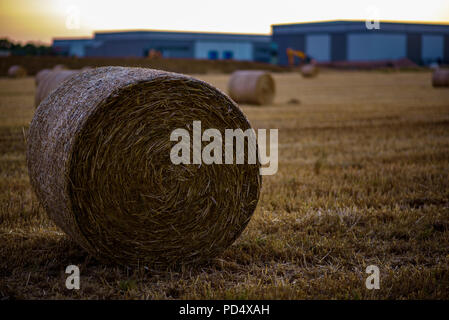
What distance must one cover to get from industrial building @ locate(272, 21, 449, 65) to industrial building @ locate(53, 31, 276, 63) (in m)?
6.70

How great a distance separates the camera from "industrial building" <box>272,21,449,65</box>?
5984 centimetres

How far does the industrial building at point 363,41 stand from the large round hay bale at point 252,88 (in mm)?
45933

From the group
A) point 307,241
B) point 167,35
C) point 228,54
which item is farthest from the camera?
point 228,54

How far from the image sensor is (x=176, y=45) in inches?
2697

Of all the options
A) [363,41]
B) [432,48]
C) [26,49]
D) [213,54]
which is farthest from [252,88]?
[213,54]

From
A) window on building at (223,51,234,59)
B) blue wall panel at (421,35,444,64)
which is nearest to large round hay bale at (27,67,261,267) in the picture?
blue wall panel at (421,35,444,64)

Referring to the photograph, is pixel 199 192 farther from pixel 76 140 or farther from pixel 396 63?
pixel 396 63

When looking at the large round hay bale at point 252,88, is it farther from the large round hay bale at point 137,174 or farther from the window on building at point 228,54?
the window on building at point 228,54

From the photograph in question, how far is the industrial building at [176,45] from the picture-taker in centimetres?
6744

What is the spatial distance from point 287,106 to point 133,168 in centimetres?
1226

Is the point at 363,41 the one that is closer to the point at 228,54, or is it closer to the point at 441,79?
the point at 228,54

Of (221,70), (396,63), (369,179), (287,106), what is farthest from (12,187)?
(396,63)

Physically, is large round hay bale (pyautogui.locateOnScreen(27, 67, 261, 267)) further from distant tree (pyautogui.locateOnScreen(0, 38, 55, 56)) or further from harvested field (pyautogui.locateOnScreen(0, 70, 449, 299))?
distant tree (pyautogui.locateOnScreen(0, 38, 55, 56))

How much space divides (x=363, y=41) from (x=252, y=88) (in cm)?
4686
